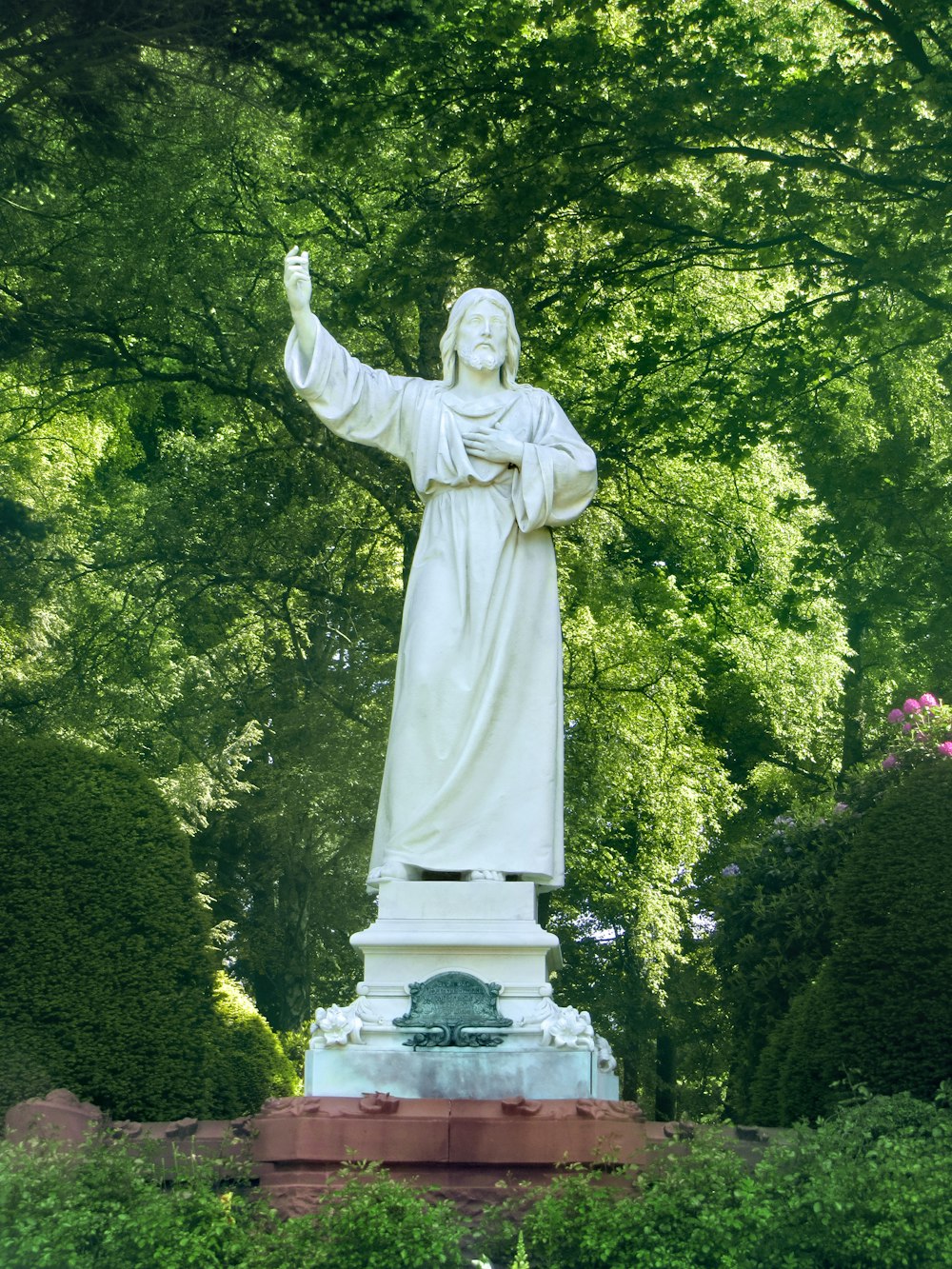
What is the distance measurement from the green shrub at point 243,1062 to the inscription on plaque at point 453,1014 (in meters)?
2.68

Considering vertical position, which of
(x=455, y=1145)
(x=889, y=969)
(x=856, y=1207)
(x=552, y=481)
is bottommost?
(x=856, y=1207)

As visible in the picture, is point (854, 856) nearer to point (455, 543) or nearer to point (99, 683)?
point (455, 543)

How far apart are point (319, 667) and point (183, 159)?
17.9 ft

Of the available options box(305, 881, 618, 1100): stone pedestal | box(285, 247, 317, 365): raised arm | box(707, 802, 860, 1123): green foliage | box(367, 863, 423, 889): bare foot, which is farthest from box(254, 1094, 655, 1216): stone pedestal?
box(707, 802, 860, 1123): green foliage

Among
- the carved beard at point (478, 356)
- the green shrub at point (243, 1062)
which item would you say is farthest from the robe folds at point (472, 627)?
the green shrub at point (243, 1062)

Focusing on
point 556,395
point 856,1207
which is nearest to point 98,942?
point 856,1207

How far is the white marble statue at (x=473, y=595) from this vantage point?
7500mm

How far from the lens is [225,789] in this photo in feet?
64.9

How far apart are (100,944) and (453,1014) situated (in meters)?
2.66

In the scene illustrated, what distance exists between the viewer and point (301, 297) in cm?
774

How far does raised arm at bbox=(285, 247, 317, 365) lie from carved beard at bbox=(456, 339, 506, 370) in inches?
27.5

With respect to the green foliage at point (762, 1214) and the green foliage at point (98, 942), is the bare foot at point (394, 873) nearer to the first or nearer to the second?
the green foliage at point (762, 1214)

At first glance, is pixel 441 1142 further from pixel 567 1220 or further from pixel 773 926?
pixel 773 926

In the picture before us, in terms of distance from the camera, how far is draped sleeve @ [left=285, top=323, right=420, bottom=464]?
7.98 m
